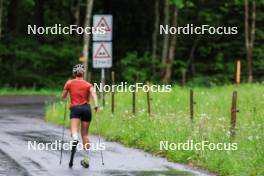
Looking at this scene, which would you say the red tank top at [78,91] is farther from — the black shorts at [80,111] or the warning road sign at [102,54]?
the warning road sign at [102,54]

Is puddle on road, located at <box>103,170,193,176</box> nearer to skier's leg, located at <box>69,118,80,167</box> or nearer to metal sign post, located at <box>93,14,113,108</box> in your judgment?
skier's leg, located at <box>69,118,80,167</box>

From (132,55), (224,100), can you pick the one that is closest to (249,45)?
(132,55)

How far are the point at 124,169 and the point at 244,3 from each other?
42.4 m

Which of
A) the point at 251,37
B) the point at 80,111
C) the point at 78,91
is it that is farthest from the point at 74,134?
the point at 251,37

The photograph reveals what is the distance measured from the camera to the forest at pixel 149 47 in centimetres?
5341

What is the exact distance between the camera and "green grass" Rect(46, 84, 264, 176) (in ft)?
47.9

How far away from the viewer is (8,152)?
1694 centimetres

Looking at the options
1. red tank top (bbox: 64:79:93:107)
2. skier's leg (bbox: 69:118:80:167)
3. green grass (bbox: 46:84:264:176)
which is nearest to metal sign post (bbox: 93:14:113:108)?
green grass (bbox: 46:84:264:176)

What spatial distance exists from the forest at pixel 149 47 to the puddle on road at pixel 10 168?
35.2 m

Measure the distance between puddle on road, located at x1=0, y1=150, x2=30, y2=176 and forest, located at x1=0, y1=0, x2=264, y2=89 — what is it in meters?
35.2

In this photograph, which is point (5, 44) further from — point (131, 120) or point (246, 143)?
point (246, 143)

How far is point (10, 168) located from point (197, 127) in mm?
5391

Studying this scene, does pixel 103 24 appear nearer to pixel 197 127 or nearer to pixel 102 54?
pixel 102 54

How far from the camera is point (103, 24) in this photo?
998 inches
